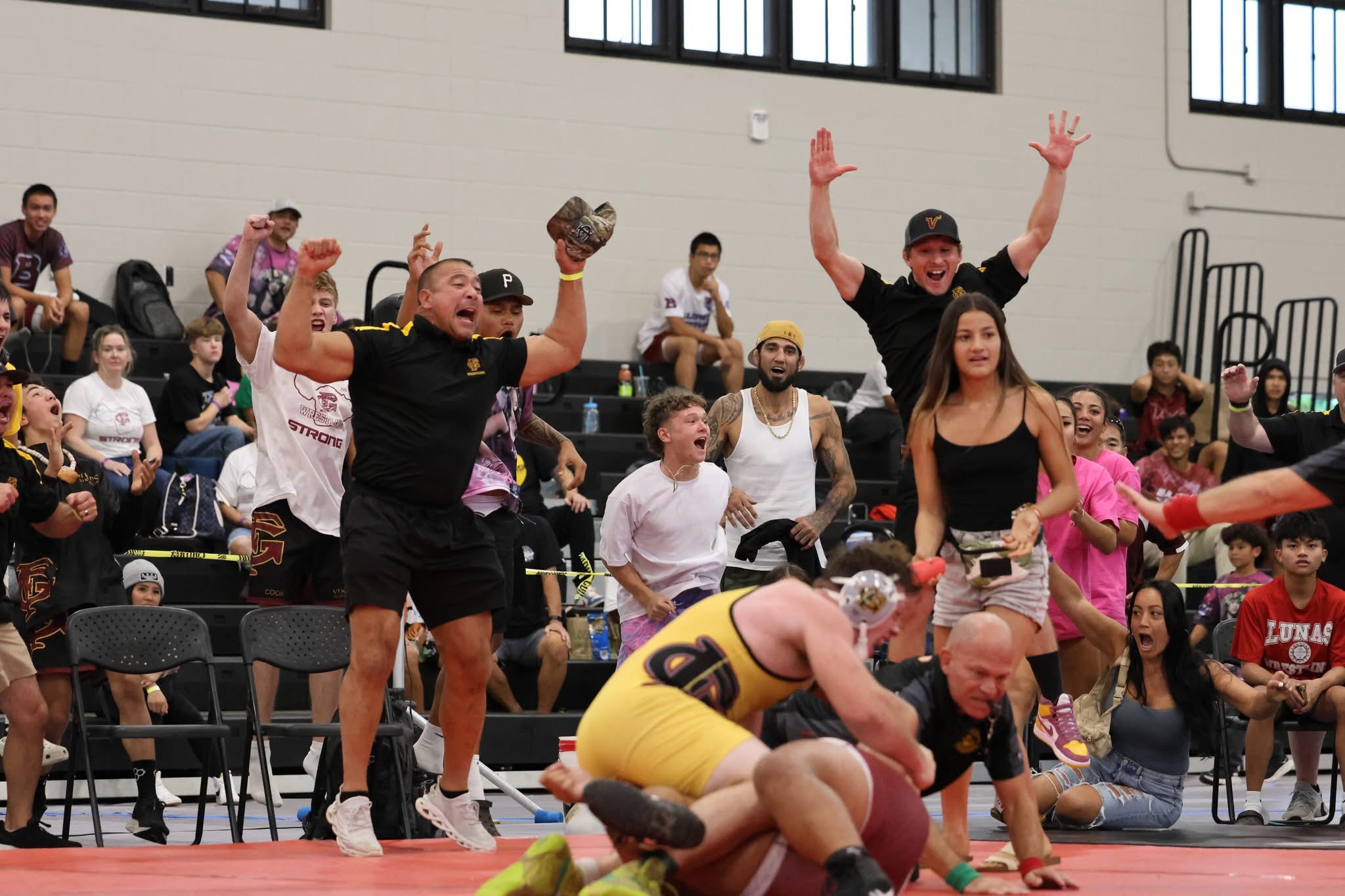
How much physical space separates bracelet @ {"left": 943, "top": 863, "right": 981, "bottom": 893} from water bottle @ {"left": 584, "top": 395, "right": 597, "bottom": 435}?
24.7 ft

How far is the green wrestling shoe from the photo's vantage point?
11.6 ft

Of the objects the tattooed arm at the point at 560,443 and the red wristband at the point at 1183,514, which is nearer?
the red wristband at the point at 1183,514

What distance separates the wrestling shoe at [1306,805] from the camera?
22.7ft

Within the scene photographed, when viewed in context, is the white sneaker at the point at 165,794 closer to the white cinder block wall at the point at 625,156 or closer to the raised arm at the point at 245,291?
the raised arm at the point at 245,291

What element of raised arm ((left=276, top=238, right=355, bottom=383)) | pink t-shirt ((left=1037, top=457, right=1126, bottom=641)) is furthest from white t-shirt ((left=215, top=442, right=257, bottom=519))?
pink t-shirt ((left=1037, top=457, right=1126, bottom=641))

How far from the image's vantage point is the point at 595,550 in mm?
10523

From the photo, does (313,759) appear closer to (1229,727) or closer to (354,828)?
(354,828)

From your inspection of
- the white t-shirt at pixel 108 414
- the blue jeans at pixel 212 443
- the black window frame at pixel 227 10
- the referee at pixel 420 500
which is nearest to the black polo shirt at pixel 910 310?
the referee at pixel 420 500

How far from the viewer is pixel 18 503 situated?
6012mm

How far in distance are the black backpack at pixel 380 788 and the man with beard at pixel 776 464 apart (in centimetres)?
173

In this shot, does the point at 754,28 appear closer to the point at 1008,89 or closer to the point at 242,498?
the point at 1008,89

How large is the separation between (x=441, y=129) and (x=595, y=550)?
3639 mm

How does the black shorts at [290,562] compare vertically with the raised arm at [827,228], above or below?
below

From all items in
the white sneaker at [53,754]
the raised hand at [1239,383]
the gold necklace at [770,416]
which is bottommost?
the white sneaker at [53,754]
